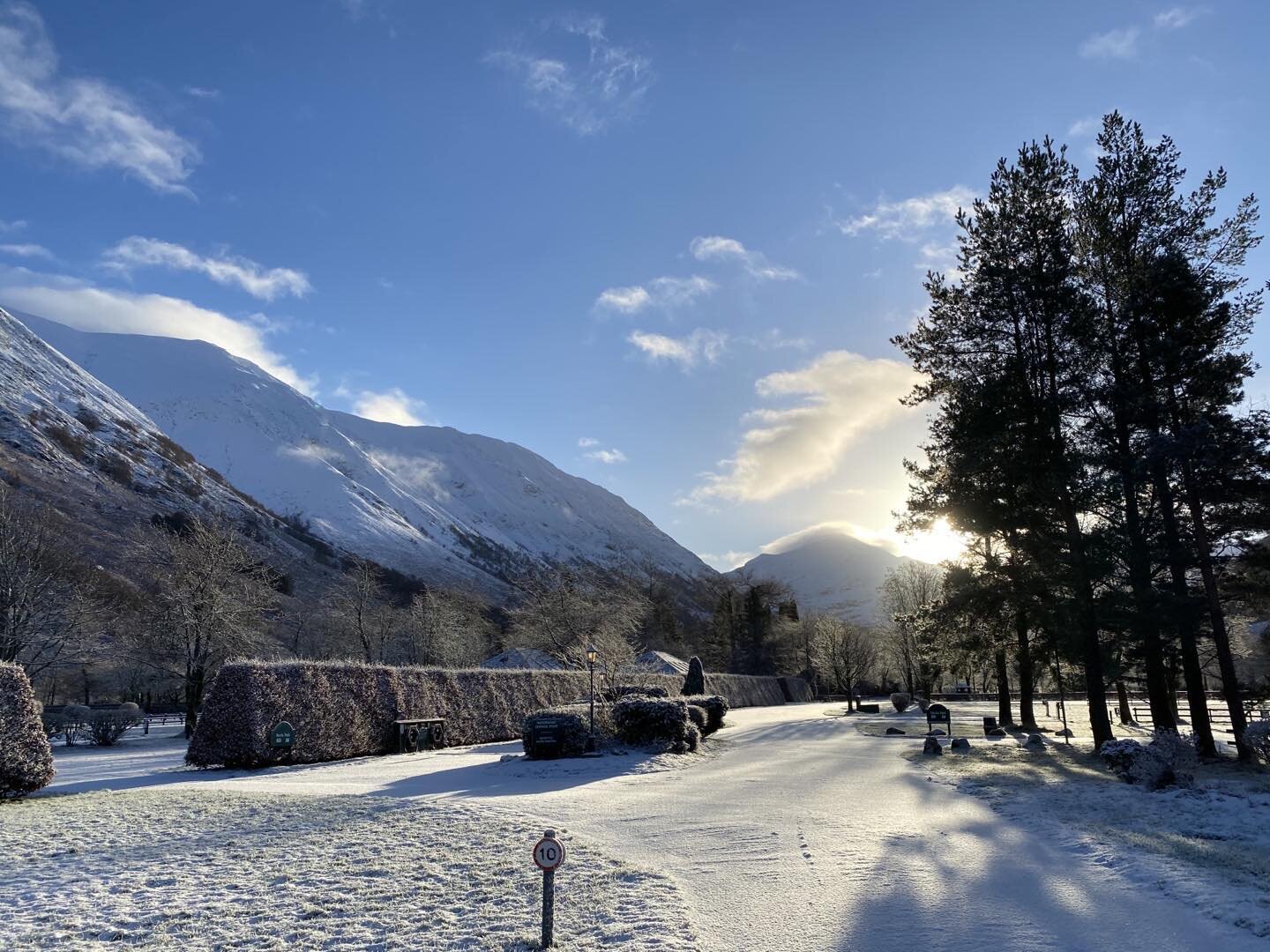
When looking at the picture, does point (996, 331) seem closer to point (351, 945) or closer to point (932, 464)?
point (932, 464)

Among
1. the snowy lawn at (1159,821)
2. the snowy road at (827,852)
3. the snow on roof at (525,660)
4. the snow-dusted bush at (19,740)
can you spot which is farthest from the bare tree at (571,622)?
the snow-dusted bush at (19,740)

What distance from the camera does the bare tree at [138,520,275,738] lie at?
29125 mm

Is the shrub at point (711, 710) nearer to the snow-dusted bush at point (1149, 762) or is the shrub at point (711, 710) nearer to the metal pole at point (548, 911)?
the snow-dusted bush at point (1149, 762)

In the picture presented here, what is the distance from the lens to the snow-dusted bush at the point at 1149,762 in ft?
39.2

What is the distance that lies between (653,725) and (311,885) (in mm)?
12564

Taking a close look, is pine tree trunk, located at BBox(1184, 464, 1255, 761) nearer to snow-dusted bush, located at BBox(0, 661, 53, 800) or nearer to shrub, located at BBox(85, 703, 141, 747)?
snow-dusted bush, located at BBox(0, 661, 53, 800)

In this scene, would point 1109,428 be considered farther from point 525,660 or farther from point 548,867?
point 525,660

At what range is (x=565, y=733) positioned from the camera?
17.5 m

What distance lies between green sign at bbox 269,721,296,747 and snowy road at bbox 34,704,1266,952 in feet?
3.39

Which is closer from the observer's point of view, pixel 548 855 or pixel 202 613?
pixel 548 855

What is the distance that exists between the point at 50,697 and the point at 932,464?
49.6 meters

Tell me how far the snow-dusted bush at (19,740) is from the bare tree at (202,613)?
16.5 meters

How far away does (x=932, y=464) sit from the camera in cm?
2264

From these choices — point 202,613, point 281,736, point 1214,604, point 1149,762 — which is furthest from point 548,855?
point 202,613
